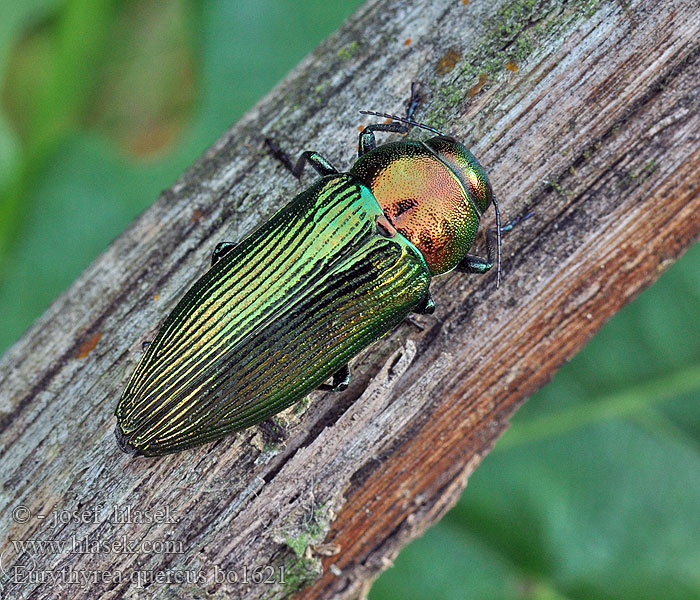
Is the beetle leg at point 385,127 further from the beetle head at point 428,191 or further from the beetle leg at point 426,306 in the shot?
the beetle leg at point 426,306

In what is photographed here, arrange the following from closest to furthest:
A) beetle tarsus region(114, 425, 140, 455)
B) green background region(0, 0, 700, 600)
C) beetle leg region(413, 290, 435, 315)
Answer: beetle tarsus region(114, 425, 140, 455), beetle leg region(413, 290, 435, 315), green background region(0, 0, 700, 600)

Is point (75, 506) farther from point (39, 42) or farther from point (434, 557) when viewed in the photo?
point (39, 42)

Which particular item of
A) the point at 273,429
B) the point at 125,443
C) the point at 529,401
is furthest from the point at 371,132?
the point at 529,401

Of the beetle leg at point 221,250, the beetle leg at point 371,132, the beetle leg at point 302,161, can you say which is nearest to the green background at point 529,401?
the beetle leg at point 302,161

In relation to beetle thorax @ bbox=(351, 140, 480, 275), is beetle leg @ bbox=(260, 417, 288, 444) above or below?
below

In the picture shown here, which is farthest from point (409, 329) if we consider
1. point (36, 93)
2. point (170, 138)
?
point (36, 93)

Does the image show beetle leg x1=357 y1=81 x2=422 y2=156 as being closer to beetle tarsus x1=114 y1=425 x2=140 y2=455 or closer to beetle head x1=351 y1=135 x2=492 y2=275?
beetle head x1=351 y1=135 x2=492 y2=275

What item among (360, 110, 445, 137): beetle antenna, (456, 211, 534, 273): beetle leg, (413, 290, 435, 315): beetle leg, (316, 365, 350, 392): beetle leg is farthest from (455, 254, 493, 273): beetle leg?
(316, 365, 350, 392): beetle leg
